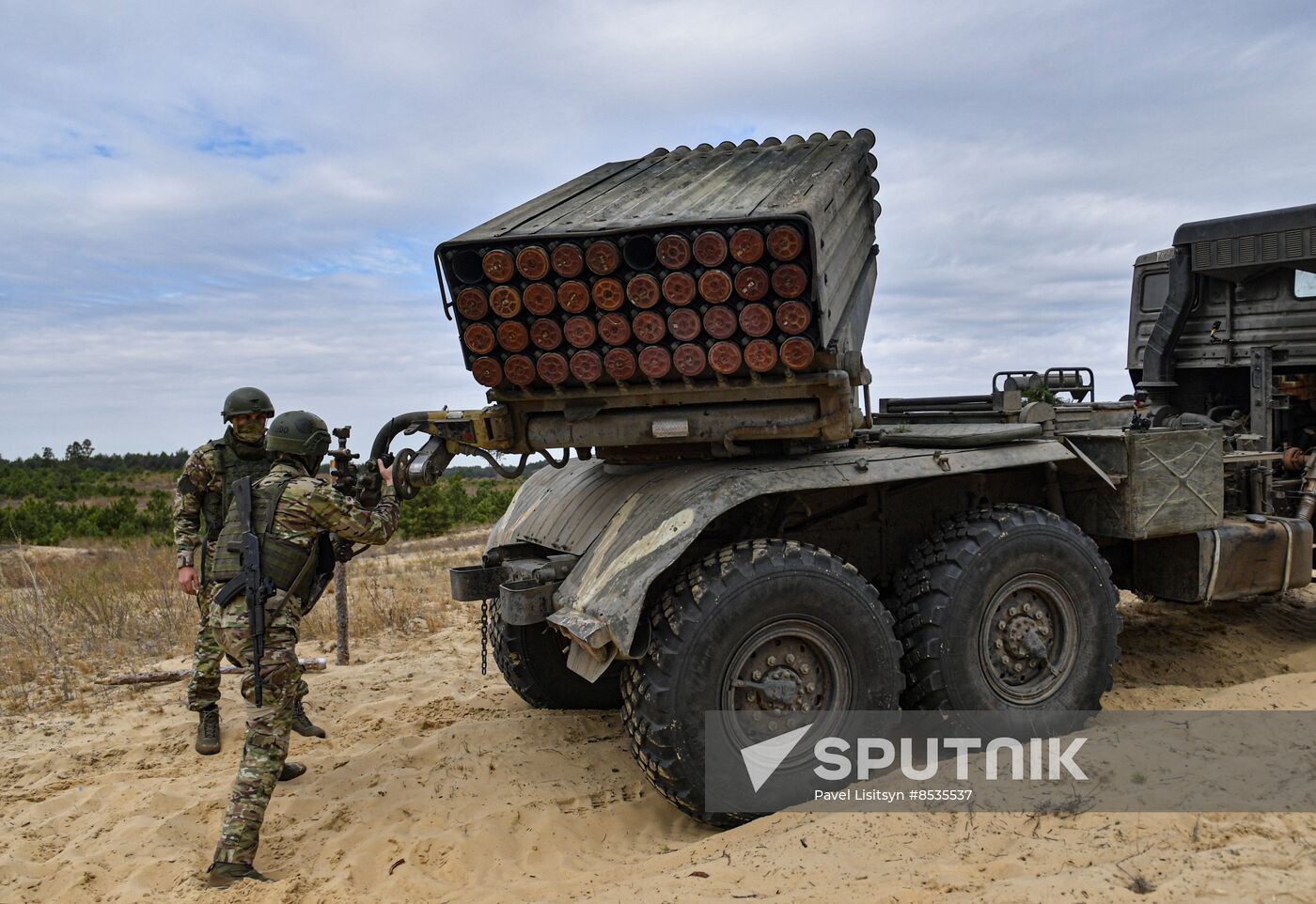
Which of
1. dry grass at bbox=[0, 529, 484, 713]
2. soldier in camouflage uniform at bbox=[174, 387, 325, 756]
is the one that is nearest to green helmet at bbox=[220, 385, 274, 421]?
soldier in camouflage uniform at bbox=[174, 387, 325, 756]

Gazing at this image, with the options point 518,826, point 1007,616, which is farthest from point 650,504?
point 1007,616

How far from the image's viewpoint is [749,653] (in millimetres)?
4359

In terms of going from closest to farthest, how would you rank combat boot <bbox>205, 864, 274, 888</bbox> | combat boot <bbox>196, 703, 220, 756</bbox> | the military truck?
combat boot <bbox>205, 864, 274, 888</bbox> → the military truck → combat boot <bbox>196, 703, 220, 756</bbox>

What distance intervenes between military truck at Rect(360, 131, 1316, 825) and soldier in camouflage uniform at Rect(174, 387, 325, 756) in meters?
1.51

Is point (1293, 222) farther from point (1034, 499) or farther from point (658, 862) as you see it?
point (658, 862)

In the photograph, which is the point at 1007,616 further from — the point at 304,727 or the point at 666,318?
the point at 304,727

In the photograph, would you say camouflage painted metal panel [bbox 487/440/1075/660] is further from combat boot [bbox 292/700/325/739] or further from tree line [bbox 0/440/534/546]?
tree line [bbox 0/440/534/546]

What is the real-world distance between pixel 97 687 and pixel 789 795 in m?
5.40

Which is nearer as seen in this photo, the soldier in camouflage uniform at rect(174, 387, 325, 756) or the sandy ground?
the sandy ground

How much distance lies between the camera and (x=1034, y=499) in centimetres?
593

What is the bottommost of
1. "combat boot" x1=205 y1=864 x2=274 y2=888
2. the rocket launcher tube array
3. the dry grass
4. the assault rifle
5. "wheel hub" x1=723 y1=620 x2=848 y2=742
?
"combat boot" x1=205 y1=864 x2=274 y2=888

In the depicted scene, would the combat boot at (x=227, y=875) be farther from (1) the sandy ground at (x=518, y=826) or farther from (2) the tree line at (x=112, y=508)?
(2) the tree line at (x=112, y=508)

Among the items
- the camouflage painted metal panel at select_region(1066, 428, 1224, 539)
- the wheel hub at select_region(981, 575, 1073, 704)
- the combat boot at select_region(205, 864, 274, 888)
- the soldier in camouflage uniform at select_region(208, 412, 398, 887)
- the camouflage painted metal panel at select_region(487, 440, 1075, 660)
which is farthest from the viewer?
the camouflage painted metal panel at select_region(1066, 428, 1224, 539)

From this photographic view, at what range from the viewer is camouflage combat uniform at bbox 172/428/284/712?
577 cm
